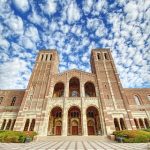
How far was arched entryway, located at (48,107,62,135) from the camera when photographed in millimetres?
30406

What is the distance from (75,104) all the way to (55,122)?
22.8 ft

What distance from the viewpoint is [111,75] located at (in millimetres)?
32969

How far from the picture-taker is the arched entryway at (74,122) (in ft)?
99.0

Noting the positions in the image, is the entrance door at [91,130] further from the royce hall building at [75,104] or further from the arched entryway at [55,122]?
the arched entryway at [55,122]

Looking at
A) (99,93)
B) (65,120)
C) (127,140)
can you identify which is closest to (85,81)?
(99,93)

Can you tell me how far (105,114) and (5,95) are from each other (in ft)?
81.2

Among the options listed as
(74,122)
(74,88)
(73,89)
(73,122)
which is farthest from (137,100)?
(73,122)

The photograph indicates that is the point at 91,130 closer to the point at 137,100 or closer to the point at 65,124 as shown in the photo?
the point at 65,124

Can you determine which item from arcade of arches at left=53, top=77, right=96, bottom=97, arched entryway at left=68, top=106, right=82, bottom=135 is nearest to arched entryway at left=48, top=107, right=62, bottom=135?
arched entryway at left=68, top=106, right=82, bottom=135

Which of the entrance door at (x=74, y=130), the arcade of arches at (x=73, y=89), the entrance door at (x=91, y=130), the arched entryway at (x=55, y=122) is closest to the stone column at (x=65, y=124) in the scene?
the arched entryway at (x=55, y=122)

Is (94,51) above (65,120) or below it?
above

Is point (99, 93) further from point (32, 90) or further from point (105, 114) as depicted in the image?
point (32, 90)

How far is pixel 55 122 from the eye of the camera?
31406 mm

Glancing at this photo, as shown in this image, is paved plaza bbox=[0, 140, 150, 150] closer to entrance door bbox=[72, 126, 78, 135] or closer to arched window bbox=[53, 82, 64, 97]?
entrance door bbox=[72, 126, 78, 135]
